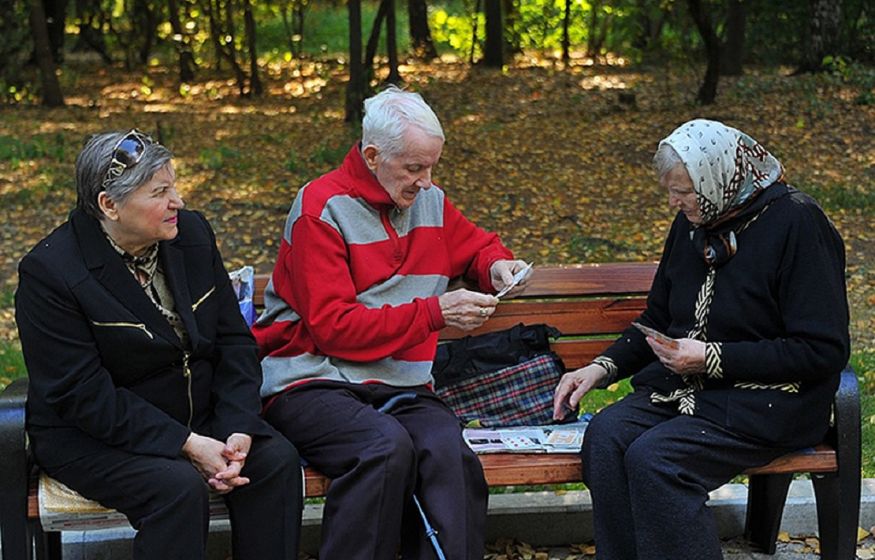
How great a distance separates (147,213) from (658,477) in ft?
5.28

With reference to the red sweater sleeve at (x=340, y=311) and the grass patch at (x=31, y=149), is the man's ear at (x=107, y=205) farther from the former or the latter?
the grass patch at (x=31, y=149)

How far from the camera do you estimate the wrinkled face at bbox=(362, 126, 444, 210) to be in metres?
3.66

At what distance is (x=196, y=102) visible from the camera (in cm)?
1526

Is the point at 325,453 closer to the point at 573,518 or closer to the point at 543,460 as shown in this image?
the point at 543,460

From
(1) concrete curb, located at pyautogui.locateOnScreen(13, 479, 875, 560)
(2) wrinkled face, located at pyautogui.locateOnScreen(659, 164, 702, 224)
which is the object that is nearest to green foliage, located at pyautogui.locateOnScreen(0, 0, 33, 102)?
(1) concrete curb, located at pyautogui.locateOnScreen(13, 479, 875, 560)

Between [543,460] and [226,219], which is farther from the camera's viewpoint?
[226,219]

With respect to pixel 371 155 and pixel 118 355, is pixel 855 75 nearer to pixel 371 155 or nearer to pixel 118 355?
pixel 371 155

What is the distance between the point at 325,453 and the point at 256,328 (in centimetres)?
62

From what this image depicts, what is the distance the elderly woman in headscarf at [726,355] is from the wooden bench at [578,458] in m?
0.08

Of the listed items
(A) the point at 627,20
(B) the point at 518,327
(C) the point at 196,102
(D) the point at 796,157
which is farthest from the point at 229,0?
(B) the point at 518,327

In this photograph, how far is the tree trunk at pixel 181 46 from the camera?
16359 mm

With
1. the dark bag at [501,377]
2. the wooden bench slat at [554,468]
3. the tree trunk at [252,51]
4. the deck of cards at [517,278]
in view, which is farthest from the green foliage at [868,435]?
the tree trunk at [252,51]

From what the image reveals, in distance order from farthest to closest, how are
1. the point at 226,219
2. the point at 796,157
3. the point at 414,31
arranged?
1. the point at 414,31
2. the point at 796,157
3. the point at 226,219

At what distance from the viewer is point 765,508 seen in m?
4.08
